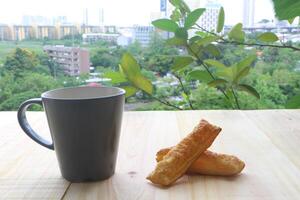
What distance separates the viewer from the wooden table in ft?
1.60

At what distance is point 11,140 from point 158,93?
0.68 m

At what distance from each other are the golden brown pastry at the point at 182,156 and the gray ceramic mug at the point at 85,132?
0.22 ft

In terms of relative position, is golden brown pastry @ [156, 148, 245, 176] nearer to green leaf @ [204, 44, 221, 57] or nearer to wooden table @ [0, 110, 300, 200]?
wooden table @ [0, 110, 300, 200]

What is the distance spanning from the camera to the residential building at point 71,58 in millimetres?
1400

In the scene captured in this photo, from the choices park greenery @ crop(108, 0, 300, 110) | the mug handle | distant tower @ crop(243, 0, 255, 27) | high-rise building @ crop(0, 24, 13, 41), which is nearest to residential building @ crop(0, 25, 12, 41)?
high-rise building @ crop(0, 24, 13, 41)

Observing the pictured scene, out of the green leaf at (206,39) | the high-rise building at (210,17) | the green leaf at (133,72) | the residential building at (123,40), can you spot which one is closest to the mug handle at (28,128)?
the green leaf at (133,72)

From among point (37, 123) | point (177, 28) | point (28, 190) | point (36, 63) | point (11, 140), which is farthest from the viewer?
point (36, 63)

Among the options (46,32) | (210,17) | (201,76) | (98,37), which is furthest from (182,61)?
(46,32)

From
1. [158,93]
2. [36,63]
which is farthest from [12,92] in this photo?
[158,93]

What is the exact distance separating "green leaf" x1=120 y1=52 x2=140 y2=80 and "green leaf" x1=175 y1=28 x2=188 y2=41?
0.14 metres

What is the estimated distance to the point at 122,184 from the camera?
1.68ft

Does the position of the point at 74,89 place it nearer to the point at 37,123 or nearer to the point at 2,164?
the point at 2,164

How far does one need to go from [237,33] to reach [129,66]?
417mm

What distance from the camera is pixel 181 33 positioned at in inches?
38.0
